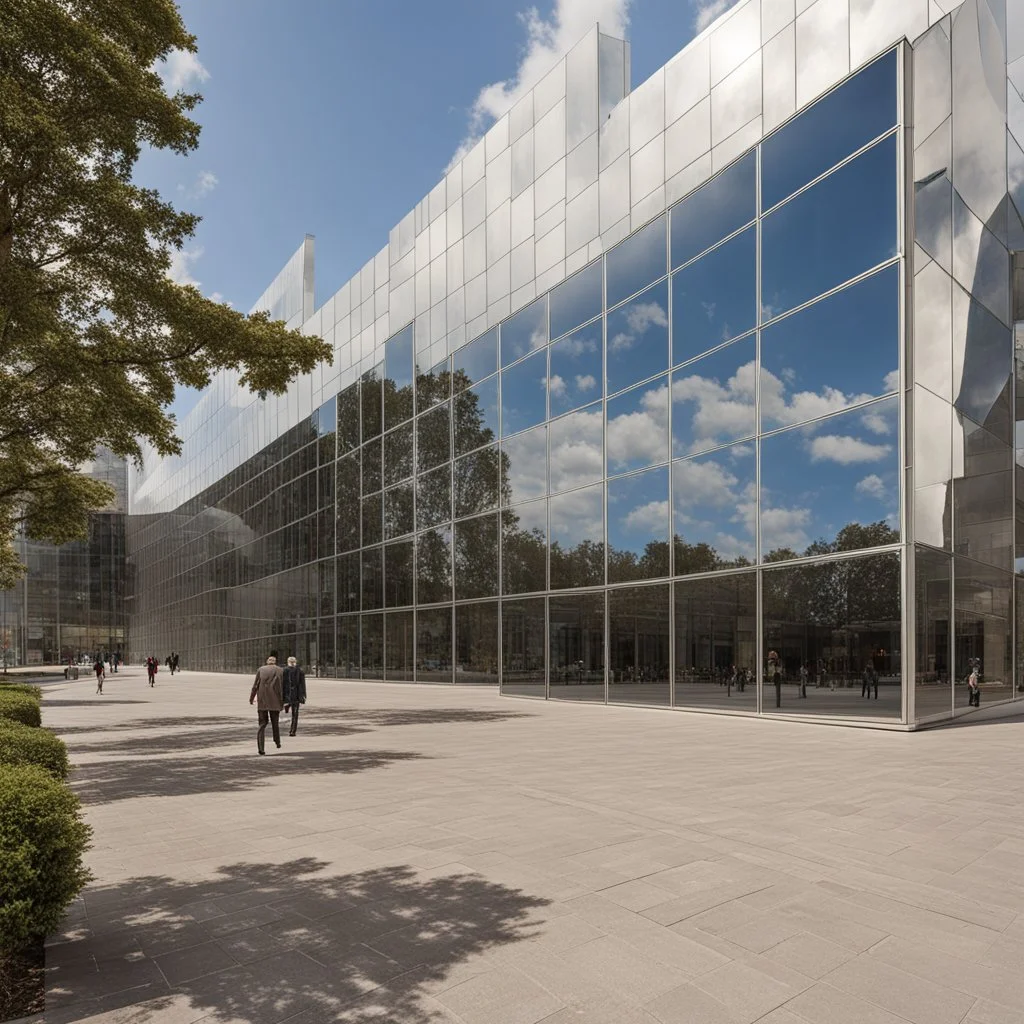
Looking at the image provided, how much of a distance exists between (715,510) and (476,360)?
14569 millimetres

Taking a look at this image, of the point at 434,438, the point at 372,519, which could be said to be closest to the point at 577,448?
the point at 434,438

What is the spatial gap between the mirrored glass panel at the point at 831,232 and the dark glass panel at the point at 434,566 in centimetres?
1768

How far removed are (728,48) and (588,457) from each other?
11931mm

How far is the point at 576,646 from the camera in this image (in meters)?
25.8

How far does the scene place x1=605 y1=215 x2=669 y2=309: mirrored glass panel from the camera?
23.2 metres

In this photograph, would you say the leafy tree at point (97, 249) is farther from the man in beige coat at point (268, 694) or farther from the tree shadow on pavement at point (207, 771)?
the tree shadow on pavement at point (207, 771)

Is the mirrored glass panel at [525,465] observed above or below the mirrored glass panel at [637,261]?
below

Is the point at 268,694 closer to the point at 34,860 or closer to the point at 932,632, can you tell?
the point at 34,860

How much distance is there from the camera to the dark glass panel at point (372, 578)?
38.5 meters

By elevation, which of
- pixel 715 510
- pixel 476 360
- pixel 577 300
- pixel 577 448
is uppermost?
pixel 577 300

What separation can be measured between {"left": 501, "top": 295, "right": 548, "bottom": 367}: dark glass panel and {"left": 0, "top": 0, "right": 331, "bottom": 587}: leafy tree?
42.1ft

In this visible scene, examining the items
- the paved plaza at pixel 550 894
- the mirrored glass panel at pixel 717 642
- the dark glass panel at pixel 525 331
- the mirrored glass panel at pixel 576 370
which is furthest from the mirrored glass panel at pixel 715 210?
the paved plaza at pixel 550 894

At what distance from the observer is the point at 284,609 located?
49688mm

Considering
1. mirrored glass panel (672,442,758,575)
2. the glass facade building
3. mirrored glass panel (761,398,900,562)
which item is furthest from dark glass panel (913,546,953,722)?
mirrored glass panel (672,442,758,575)
